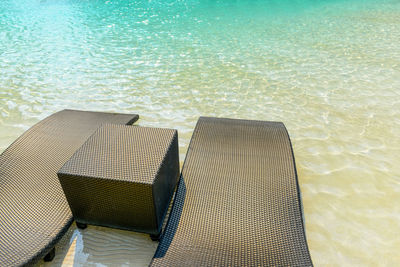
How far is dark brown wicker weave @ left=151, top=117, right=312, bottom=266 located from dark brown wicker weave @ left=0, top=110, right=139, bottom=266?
866mm

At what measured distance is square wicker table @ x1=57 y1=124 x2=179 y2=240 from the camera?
173cm

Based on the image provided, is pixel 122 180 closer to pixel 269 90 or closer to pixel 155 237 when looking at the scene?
pixel 155 237

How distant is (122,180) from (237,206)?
92 cm

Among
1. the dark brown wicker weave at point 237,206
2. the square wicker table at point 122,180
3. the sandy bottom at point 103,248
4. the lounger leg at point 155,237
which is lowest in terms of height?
the sandy bottom at point 103,248

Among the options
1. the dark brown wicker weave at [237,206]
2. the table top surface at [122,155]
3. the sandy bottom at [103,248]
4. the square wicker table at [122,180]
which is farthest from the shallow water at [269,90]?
the table top surface at [122,155]

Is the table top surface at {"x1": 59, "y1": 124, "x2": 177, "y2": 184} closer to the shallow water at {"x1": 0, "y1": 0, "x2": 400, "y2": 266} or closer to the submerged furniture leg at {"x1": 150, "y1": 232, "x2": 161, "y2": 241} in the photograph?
the submerged furniture leg at {"x1": 150, "y1": 232, "x2": 161, "y2": 241}

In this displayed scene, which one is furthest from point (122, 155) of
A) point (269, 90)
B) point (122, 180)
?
point (269, 90)

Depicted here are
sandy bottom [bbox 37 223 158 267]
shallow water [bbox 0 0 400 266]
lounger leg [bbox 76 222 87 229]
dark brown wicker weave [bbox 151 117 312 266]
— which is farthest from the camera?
shallow water [bbox 0 0 400 266]

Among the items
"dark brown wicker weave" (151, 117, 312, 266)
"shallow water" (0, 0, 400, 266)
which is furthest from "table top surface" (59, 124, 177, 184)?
"shallow water" (0, 0, 400, 266)

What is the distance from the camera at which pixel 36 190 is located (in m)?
2.16

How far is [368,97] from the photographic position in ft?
13.6

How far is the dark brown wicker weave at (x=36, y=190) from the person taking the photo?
5.73 feet

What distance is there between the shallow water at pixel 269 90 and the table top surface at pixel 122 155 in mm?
657

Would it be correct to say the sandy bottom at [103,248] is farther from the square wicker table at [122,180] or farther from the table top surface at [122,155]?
the table top surface at [122,155]
